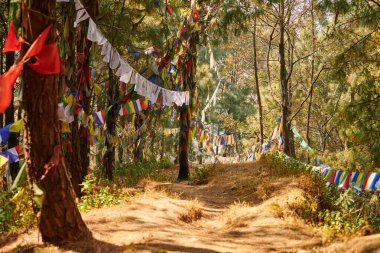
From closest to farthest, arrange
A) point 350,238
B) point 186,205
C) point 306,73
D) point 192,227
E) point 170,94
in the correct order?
point 350,238 → point 192,227 → point 186,205 → point 170,94 → point 306,73

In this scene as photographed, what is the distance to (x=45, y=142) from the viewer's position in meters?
5.12

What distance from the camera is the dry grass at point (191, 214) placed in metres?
7.92

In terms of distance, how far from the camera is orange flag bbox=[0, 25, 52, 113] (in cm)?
493

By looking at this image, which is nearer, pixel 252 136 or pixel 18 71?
pixel 18 71

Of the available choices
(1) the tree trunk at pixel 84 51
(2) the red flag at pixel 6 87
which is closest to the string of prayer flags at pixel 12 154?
(1) the tree trunk at pixel 84 51

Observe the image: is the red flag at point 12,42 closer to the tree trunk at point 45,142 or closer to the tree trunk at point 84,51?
the tree trunk at point 45,142

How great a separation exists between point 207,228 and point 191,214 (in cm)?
60

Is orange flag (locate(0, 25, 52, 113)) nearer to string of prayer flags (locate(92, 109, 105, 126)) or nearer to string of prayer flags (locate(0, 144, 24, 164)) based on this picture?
string of prayer flags (locate(0, 144, 24, 164))

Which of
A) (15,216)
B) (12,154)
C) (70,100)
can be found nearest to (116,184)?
(12,154)

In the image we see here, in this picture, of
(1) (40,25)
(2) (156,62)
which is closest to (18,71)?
(1) (40,25)

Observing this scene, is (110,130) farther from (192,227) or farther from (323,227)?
(323,227)

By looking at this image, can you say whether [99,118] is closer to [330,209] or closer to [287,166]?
[287,166]

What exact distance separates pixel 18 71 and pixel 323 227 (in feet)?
16.2

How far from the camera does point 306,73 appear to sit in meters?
28.4
